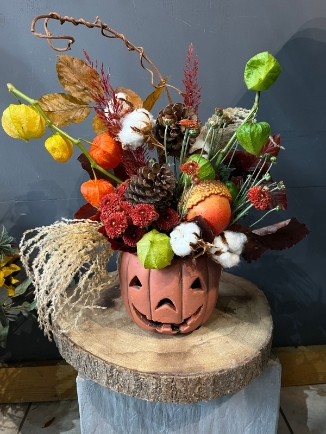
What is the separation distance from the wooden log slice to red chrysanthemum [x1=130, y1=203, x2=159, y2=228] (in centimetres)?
27

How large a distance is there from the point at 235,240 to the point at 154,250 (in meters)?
0.16

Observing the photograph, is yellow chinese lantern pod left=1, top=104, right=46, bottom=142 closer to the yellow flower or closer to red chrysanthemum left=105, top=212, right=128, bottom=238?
red chrysanthemum left=105, top=212, right=128, bottom=238

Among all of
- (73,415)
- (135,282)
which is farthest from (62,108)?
(73,415)

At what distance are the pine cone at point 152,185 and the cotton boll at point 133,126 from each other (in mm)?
68

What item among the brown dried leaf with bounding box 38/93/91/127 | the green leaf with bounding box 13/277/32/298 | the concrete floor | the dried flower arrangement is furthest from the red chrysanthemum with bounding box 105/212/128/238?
the concrete floor

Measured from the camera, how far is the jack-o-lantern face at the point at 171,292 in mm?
786

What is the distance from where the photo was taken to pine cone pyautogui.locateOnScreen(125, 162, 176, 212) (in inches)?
28.3

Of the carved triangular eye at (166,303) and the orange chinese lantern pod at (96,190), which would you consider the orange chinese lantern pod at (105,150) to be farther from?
the carved triangular eye at (166,303)

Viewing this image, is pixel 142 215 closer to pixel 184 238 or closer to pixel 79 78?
pixel 184 238

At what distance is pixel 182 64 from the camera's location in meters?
1.14

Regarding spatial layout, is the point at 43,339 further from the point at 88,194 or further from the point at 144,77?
the point at 144,77

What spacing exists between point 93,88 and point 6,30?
0.49 metres

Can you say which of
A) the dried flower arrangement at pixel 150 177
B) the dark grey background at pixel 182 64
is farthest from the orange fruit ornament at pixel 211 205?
the dark grey background at pixel 182 64

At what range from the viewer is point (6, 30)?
1098 millimetres
